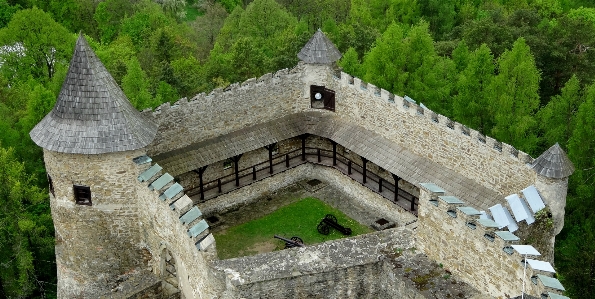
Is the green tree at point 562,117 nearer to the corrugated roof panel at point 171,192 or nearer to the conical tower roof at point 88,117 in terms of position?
the corrugated roof panel at point 171,192

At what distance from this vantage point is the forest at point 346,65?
3706 centimetres

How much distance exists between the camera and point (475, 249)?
2530cm

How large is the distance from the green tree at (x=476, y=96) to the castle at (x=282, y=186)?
720 cm

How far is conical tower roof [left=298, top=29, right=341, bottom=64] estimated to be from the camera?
35.2 metres

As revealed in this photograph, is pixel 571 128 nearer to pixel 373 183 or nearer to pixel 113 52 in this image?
pixel 373 183

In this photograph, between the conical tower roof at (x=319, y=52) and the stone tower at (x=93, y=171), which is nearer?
the stone tower at (x=93, y=171)

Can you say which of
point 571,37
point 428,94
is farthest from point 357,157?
point 571,37

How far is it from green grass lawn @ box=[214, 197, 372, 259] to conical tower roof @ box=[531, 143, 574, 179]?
8.54 metres

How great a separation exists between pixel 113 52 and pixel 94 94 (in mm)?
29681

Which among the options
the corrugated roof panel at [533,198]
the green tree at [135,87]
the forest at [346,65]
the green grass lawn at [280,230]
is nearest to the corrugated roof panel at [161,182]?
the green grass lawn at [280,230]

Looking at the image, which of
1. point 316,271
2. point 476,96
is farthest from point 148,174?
point 476,96

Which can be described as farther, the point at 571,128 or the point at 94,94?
the point at 571,128

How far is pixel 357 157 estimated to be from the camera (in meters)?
36.0

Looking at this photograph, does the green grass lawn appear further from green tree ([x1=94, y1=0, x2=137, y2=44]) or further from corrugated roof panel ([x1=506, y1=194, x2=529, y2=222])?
green tree ([x1=94, y1=0, x2=137, y2=44])
